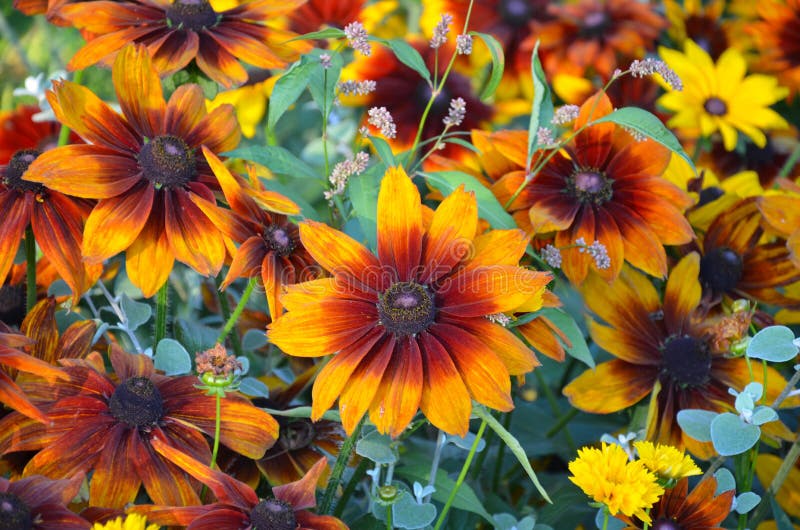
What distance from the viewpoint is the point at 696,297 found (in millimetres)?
1075

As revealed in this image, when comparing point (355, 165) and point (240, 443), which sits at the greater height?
point (355, 165)

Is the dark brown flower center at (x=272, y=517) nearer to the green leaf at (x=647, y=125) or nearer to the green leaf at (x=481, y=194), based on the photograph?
the green leaf at (x=481, y=194)

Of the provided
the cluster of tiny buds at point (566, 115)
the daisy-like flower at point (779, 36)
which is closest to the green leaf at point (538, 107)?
the cluster of tiny buds at point (566, 115)

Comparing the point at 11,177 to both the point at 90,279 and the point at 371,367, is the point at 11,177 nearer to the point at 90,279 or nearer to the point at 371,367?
the point at 90,279

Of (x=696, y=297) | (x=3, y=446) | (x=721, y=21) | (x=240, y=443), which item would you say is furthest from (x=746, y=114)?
(x=3, y=446)

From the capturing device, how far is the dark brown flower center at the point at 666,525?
0.84 meters

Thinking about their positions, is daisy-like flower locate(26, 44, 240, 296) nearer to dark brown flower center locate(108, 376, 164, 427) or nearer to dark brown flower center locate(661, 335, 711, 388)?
dark brown flower center locate(108, 376, 164, 427)

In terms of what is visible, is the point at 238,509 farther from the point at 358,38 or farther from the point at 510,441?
the point at 358,38

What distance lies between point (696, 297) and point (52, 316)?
668 mm

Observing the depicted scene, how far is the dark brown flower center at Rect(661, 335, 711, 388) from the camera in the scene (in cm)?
105

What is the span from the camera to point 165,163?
35.5 inches

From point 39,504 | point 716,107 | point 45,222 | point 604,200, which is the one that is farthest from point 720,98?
point 39,504

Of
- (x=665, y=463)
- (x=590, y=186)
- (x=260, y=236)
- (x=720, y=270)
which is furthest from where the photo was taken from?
(x=720, y=270)

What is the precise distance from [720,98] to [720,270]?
577 millimetres
